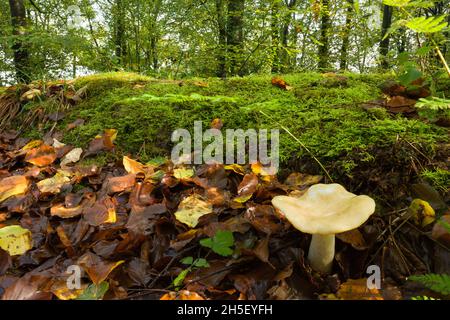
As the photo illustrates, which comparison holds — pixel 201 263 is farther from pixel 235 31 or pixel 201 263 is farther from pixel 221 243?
pixel 235 31

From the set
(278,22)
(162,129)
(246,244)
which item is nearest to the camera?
(246,244)

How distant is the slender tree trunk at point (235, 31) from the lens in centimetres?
648

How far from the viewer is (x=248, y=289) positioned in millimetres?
1416

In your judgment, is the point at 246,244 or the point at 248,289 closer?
the point at 248,289

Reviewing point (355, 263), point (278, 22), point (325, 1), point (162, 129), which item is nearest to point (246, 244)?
point (355, 263)

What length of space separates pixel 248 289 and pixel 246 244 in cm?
24

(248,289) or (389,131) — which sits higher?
(389,131)

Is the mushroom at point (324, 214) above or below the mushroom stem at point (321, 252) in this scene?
above

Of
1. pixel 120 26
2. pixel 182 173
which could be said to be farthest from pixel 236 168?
pixel 120 26

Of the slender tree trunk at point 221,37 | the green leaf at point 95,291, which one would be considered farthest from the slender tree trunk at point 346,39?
the green leaf at point 95,291

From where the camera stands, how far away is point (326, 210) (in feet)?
4.48

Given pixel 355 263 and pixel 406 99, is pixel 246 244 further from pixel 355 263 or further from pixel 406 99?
pixel 406 99

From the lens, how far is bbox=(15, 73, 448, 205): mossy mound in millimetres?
1972

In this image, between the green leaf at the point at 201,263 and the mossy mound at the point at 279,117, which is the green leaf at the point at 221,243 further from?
the mossy mound at the point at 279,117
